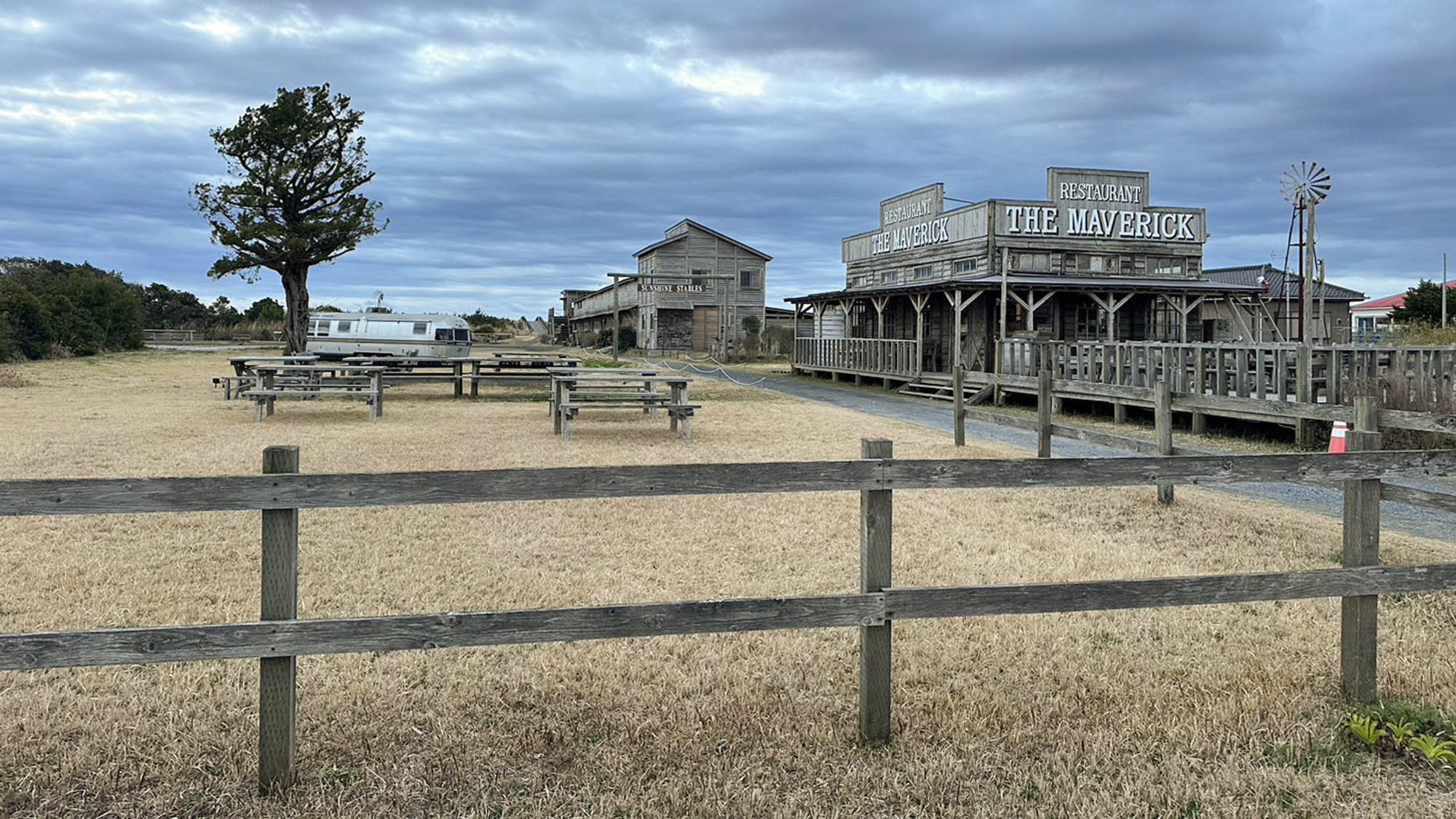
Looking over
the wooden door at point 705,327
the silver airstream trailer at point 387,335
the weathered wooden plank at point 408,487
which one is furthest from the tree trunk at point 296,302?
the weathered wooden plank at point 408,487

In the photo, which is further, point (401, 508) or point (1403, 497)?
point (401, 508)

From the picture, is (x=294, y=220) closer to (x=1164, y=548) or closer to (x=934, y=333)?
(x=934, y=333)

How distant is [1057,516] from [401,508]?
5891mm

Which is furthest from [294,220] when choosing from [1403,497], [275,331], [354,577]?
[1403,497]

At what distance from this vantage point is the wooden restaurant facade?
96.2ft

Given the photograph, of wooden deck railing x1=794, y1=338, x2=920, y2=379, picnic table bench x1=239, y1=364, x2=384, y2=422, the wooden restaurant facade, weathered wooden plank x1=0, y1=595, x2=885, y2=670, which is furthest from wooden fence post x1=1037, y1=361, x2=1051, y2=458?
wooden deck railing x1=794, y1=338, x2=920, y2=379

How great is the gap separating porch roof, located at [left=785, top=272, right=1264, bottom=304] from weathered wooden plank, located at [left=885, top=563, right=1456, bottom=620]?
73.4 ft

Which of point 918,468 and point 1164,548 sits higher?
point 918,468

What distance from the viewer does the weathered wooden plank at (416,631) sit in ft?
11.1

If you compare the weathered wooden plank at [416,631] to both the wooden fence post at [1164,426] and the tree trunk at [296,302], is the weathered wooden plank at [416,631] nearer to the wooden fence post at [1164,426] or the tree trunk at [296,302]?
the wooden fence post at [1164,426]

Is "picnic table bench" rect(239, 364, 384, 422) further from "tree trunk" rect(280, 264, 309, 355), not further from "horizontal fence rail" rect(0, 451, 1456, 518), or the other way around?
"tree trunk" rect(280, 264, 309, 355)

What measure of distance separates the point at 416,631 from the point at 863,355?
2998cm

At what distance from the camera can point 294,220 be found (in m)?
39.5

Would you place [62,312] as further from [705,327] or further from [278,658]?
[278,658]
